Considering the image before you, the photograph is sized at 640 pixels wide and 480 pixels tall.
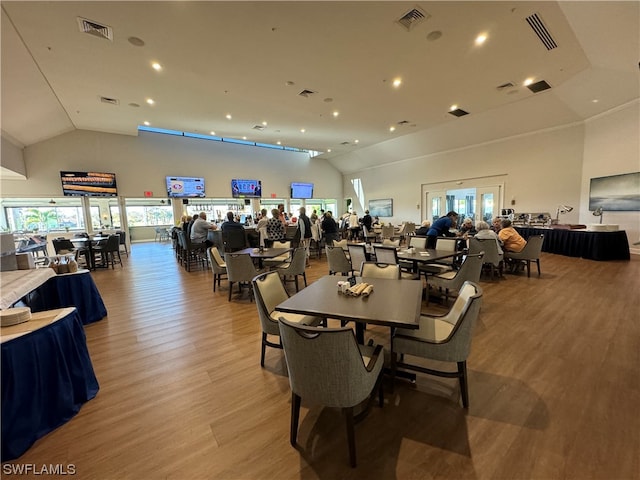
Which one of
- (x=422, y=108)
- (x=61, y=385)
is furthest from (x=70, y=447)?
(x=422, y=108)

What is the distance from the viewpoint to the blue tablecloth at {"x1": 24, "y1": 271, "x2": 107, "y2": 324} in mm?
3272

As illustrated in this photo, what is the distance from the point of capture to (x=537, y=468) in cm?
149

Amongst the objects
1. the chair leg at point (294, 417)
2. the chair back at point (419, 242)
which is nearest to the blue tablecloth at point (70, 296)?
the chair leg at point (294, 417)

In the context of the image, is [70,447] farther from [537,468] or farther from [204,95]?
[204,95]

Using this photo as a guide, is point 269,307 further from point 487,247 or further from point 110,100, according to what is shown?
point 110,100

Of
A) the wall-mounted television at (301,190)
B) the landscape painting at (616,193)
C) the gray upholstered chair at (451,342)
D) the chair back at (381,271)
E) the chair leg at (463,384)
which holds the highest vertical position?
the wall-mounted television at (301,190)

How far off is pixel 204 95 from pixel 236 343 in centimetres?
634

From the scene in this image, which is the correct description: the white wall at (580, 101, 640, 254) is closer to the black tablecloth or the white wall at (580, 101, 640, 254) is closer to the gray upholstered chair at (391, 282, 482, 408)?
the black tablecloth

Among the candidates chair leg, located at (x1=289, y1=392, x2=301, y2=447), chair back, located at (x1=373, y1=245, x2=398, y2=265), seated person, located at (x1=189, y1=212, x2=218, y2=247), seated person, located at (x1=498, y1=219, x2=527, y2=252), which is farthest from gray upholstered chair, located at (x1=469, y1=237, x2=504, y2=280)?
seated person, located at (x1=189, y1=212, x2=218, y2=247)

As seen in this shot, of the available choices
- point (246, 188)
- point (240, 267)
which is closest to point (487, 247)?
point (240, 267)

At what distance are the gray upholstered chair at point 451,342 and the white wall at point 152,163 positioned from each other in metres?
12.2

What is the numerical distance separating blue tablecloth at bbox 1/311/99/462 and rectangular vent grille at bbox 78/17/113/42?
4.41 meters

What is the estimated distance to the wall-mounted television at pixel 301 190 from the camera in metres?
14.9

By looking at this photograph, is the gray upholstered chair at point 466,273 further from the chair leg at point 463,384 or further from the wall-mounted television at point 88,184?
the wall-mounted television at point 88,184
